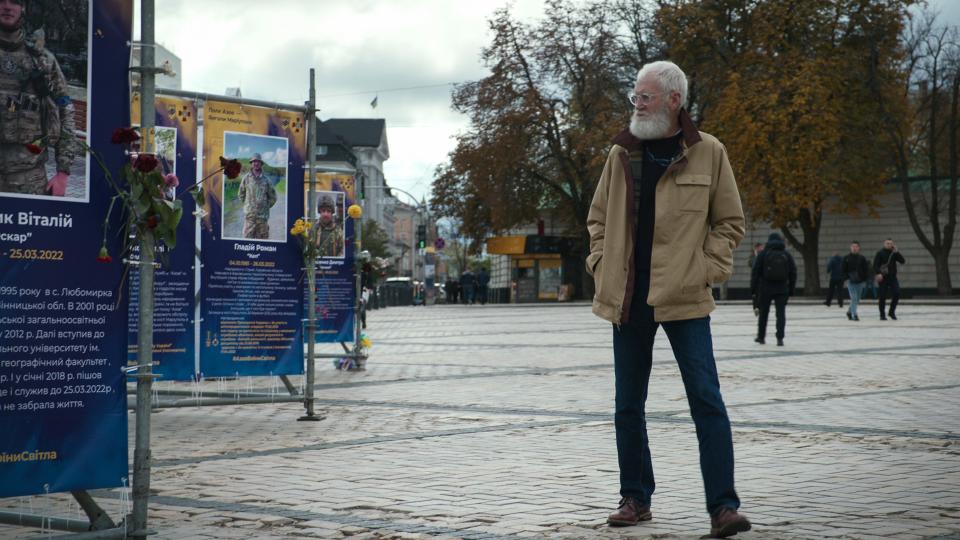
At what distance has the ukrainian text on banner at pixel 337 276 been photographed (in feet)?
56.2

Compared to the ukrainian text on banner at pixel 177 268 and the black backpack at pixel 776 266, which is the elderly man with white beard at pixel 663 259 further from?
the black backpack at pixel 776 266

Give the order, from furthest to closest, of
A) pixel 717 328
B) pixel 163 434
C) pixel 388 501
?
pixel 717 328 → pixel 163 434 → pixel 388 501

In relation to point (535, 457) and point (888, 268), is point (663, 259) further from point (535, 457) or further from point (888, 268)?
point (888, 268)

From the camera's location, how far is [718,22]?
50.1m

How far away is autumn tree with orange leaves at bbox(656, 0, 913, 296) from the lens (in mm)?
45219

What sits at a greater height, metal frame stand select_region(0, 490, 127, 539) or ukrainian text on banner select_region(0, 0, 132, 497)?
ukrainian text on banner select_region(0, 0, 132, 497)

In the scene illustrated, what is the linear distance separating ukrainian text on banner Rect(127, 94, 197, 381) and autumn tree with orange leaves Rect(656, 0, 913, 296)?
120 ft

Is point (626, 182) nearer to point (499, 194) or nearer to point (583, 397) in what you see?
point (583, 397)

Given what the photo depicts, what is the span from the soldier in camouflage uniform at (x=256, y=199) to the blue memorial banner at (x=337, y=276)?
5.94 metres

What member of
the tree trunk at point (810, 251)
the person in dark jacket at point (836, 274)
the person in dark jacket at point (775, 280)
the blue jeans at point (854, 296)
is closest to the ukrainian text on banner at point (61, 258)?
the person in dark jacket at point (775, 280)

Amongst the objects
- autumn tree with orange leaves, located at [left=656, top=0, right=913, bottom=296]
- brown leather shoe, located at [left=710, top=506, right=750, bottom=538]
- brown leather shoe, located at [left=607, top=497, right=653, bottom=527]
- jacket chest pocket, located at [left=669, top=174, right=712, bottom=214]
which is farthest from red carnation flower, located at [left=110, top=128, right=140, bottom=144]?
autumn tree with orange leaves, located at [left=656, top=0, right=913, bottom=296]

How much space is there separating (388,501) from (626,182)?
2013 mm

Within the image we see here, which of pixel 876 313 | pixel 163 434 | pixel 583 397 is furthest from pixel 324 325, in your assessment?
pixel 876 313

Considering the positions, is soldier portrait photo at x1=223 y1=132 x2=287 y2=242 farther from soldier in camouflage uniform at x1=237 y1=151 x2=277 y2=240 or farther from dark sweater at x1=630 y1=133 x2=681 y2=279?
dark sweater at x1=630 y1=133 x2=681 y2=279
